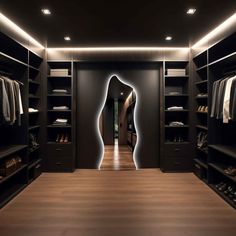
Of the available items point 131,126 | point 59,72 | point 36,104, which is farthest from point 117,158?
point 59,72

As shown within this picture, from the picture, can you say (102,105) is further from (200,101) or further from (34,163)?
(200,101)

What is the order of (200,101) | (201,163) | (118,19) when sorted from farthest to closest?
(200,101) → (201,163) → (118,19)

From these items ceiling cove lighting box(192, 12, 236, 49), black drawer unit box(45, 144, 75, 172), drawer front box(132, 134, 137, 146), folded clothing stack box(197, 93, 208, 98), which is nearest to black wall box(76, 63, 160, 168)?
drawer front box(132, 134, 137, 146)

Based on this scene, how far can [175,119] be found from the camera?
6.25m

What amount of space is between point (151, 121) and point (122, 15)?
9.45ft

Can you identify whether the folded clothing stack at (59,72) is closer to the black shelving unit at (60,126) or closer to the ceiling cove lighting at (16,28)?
the black shelving unit at (60,126)

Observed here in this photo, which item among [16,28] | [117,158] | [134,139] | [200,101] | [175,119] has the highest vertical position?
[16,28]

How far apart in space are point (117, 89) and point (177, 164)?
1.95m

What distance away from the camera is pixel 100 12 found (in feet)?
12.0

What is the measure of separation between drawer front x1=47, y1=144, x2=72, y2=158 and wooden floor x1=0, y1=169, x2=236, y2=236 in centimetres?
67

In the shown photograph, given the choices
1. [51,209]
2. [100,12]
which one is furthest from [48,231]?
[100,12]

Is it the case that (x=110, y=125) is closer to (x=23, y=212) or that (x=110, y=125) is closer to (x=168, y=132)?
(x=168, y=132)

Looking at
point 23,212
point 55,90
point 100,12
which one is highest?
point 100,12

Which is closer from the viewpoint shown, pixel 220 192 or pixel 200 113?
pixel 220 192
